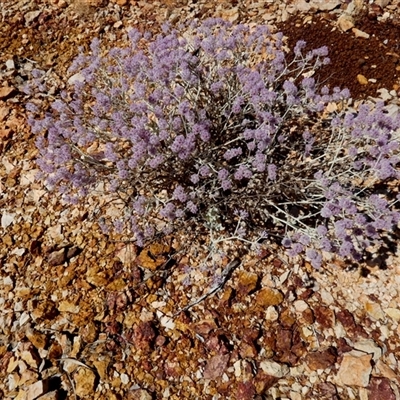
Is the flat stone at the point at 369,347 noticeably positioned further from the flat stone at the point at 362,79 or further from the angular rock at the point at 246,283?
the flat stone at the point at 362,79

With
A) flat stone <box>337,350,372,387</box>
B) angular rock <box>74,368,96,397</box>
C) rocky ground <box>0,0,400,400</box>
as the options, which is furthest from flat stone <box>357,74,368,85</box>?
angular rock <box>74,368,96,397</box>

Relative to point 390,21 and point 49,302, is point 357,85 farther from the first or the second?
point 49,302

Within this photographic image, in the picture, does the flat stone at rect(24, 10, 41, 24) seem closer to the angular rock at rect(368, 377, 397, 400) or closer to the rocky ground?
the rocky ground

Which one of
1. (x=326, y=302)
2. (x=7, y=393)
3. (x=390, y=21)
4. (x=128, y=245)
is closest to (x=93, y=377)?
(x=7, y=393)

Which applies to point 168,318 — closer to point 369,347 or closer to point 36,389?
point 36,389

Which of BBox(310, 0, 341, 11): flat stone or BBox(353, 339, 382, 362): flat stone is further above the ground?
BBox(310, 0, 341, 11): flat stone

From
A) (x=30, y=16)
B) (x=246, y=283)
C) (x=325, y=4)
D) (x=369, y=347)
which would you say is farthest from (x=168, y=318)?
(x=30, y=16)

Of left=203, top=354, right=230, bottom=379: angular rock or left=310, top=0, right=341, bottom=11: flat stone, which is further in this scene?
left=310, top=0, right=341, bottom=11: flat stone
